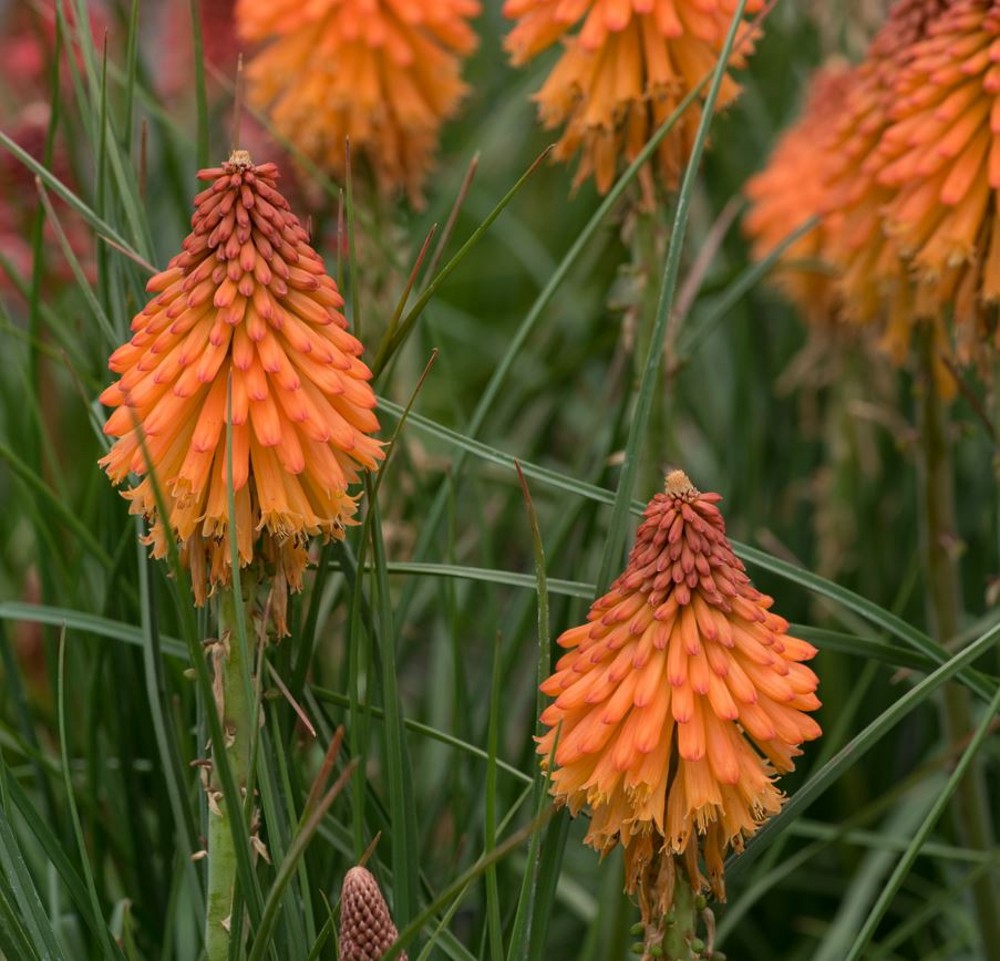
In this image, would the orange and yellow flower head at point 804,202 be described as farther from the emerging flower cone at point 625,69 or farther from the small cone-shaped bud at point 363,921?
the small cone-shaped bud at point 363,921

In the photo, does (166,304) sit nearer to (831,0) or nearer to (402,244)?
(402,244)

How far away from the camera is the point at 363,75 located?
3.59 m

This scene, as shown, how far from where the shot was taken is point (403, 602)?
2.67 m

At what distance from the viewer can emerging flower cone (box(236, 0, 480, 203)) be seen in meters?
3.51

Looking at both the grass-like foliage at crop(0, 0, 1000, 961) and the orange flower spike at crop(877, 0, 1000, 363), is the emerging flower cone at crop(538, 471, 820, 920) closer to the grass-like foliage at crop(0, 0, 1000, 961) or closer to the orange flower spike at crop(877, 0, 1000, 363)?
the grass-like foliage at crop(0, 0, 1000, 961)

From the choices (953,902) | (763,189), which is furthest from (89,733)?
(763,189)

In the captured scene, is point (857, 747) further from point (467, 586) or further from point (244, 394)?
point (467, 586)

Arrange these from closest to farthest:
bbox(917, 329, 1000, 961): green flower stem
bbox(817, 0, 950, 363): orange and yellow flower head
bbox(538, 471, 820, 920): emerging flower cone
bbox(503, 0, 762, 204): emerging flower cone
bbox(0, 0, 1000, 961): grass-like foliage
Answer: bbox(538, 471, 820, 920): emerging flower cone → bbox(0, 0, 1000, 961): grass-like foliage → bbox(503, 0, 762, 204): emerging flower cone → bbox(817, 0, 950, 363): orange and yellow flower head → bbox(917, 329, 1000, 961): green flower stem

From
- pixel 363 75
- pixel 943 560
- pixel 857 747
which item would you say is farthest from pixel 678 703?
pixel 363 75

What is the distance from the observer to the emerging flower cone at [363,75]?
11.5ft

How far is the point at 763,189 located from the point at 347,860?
2419 millimetres

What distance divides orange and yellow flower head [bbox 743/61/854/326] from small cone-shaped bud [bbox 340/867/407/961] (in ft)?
8.36

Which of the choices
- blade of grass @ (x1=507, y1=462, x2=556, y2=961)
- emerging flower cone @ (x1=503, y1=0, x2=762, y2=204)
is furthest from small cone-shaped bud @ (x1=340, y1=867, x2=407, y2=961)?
emerging flower cone @ (x1=503, y1=0, x2=762, y2=204)

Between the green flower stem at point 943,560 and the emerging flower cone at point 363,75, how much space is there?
1426 millimetres
